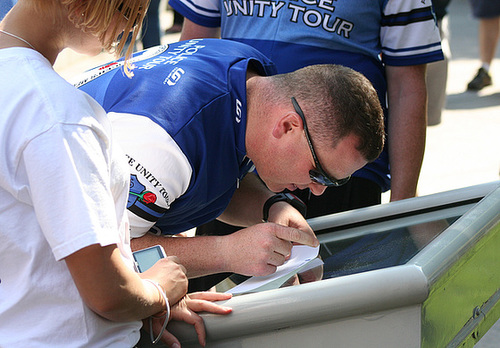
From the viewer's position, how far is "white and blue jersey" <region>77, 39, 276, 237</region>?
154 cm

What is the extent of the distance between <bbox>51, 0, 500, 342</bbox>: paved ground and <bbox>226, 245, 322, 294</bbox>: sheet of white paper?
1305 millimetres

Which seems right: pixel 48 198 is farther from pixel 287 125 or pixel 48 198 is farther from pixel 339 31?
pixel 339 31

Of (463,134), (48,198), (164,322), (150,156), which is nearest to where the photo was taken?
(48,198)

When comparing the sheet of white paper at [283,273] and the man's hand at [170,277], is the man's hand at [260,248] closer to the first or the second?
the sheet of white paper at [283,273]

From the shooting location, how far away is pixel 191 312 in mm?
1290

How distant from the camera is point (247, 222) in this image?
1972 millimetres

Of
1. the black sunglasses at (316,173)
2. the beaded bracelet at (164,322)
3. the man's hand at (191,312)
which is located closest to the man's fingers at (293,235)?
the black sunglasses at (316,173)

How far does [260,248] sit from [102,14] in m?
0.74

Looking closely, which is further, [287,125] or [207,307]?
[287,125]

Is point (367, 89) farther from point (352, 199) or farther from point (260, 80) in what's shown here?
point (352, 199)

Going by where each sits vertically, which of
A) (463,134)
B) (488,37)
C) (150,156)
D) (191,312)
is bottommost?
(463,134)

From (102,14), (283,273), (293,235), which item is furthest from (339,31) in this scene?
(102,14)

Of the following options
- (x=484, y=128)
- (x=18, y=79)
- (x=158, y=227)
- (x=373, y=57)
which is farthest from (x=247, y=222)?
(x=484, y=128)

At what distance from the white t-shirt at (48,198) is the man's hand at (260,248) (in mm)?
546
